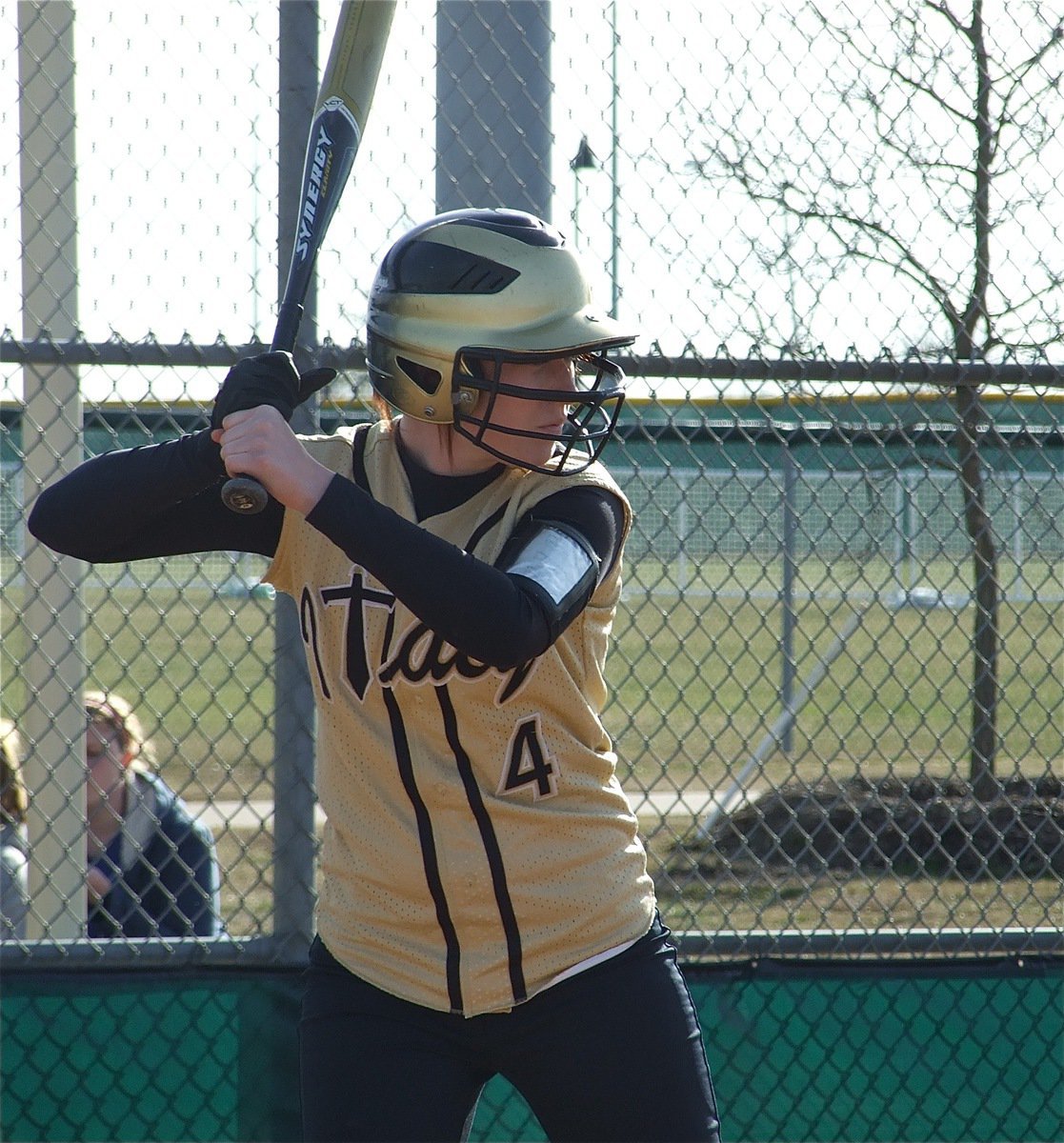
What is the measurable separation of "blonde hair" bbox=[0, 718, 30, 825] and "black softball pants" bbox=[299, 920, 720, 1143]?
2.04m

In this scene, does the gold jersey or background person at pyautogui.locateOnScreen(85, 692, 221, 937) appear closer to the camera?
the gold jersey

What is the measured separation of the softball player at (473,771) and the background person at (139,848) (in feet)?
4.79

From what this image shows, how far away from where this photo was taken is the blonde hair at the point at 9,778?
3.71 metres

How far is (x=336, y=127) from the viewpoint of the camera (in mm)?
2326

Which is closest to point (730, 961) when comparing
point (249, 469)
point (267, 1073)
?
point (267, 1073)

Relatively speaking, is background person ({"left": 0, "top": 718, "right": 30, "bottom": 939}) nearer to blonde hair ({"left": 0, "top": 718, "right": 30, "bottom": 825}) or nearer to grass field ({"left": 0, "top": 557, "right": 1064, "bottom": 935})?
blonde hair ({"left": 0, "top": 718, "right": 30, "bottom": 825})

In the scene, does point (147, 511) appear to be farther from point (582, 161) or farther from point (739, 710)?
point (739, 710)

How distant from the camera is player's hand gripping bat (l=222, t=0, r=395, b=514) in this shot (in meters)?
2.25

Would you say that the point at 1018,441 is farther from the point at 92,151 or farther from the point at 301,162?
the point at 92,151

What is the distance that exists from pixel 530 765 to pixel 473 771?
9cm

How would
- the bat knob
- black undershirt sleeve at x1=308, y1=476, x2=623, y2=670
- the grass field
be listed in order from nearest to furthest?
black undershirt sleeve at x1=308, y1=476, x2=623, y2=670, the bat knob, the grass field

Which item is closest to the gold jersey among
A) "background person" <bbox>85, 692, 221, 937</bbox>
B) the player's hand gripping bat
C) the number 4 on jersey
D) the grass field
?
the number 4 on jersey

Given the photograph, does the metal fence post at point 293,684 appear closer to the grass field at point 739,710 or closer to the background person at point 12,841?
the grass field at point 739,710

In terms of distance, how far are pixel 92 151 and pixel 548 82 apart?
109cm
